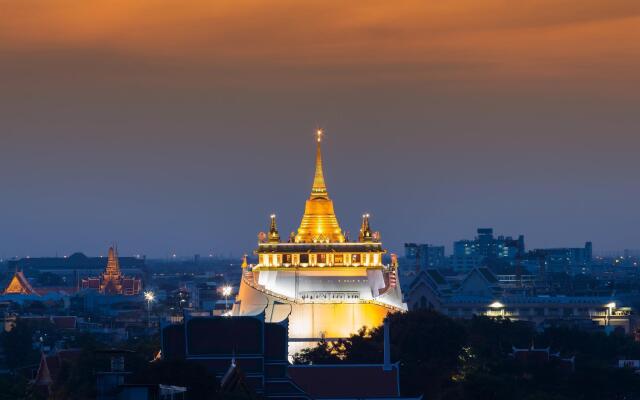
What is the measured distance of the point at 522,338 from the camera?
163 metres

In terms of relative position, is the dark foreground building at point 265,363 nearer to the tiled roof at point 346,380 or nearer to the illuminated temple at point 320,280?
the tiled roof at point 346,380

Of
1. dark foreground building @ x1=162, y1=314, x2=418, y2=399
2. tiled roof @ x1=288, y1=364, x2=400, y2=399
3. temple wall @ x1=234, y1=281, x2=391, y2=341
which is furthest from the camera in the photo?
temple wall @ x1=234, y1=281, x2=391, y2=341

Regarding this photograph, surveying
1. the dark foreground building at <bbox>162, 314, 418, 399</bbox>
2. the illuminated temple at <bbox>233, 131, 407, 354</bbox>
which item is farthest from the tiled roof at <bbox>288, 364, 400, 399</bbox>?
the illuminated temple at <bbox>233, 131, 407, 354</bbox>

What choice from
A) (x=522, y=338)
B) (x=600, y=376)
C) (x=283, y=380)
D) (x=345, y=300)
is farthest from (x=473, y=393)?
(x=522, y=338)

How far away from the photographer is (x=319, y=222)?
155m

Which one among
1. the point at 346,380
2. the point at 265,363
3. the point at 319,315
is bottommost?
the point at 346,380

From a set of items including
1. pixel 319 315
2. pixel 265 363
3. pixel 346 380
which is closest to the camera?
pixel 265 363

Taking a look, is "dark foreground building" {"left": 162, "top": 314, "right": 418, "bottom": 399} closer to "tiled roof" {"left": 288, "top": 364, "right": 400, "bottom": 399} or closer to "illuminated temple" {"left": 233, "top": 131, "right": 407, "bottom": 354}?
"tiled roof" {"left": 288, "top": 364, "right": 400, "bottom": 399}

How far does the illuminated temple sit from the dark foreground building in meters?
25.6

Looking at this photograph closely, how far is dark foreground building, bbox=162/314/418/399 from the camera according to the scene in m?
115

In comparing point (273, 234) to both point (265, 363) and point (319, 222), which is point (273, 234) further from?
point (265, 363)

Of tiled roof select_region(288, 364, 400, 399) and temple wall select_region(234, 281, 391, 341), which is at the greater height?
temple wall select_region(234, 281, 391, 341)

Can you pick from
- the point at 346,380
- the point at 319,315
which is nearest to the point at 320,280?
the point at 319,315

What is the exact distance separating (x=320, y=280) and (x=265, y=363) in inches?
1417
